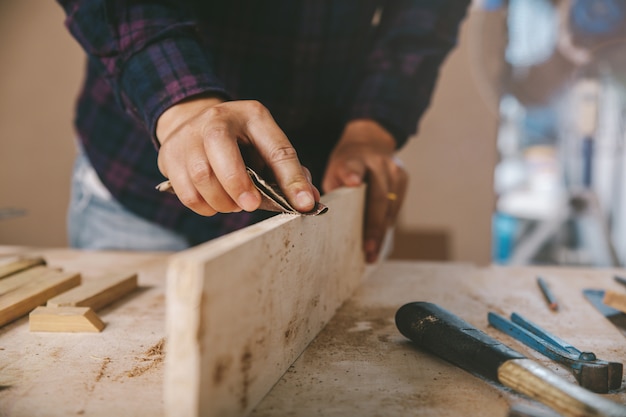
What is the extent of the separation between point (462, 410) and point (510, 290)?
0.52m

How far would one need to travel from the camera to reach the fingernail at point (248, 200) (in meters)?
0.69

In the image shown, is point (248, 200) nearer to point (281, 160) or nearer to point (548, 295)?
point (281, 160)

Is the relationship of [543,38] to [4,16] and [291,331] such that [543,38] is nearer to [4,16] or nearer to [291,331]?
[291,331]

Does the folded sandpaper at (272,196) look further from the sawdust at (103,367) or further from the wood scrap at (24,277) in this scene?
the wood scrap at (24,277)

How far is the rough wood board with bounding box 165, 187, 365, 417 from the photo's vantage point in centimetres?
48

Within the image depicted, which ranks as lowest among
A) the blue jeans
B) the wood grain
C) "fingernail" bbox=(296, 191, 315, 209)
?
the blue jeans

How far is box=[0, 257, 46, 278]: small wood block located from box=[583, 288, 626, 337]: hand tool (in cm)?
103

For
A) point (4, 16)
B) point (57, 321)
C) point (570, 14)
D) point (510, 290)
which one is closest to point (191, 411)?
point (57, 321)

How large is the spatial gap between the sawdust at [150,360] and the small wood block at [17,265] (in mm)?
406

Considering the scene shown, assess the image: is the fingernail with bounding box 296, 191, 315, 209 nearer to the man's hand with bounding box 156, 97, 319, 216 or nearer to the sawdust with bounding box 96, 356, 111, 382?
the man's hand with bounding box 156, 97, 319, 216

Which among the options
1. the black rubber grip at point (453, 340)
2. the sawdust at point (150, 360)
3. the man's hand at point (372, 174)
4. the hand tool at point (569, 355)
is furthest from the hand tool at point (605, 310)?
the sawdust at point (150, 360)

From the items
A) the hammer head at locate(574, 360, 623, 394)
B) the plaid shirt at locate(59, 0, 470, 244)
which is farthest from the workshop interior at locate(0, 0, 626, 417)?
the plaid shirt at locate(59, 0, 470, 244)

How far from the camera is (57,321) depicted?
0.79 m

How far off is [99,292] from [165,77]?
36 cm
